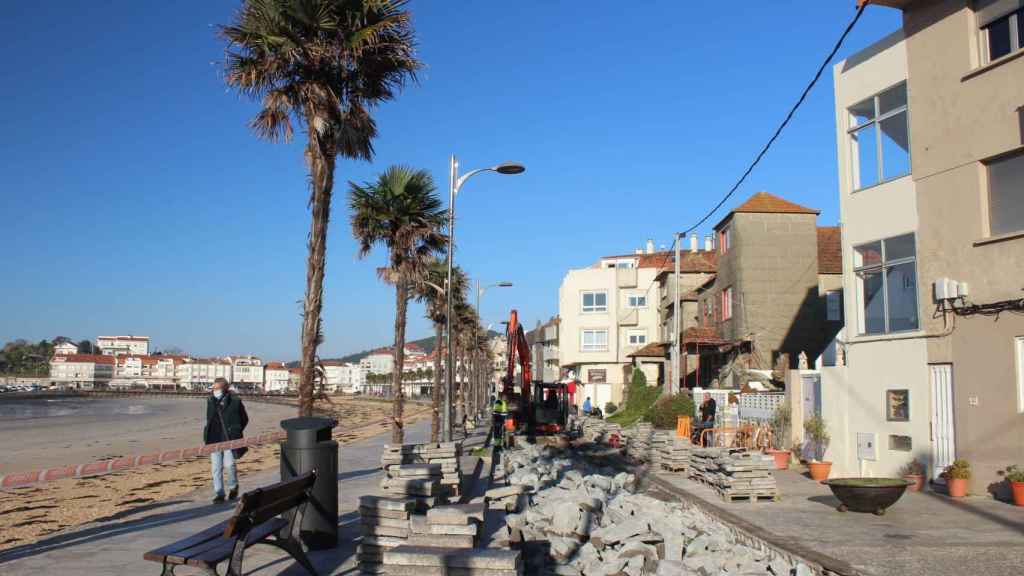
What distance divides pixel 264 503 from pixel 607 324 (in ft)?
191

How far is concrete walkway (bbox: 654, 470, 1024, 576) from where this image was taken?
30.2 feet

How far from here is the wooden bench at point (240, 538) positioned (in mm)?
5934

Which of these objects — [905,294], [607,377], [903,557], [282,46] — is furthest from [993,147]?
[607,377]

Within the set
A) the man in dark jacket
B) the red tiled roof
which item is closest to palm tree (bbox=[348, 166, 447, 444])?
the man in dark jacket

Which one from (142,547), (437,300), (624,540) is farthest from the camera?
(437,300)

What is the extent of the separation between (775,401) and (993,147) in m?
10.2

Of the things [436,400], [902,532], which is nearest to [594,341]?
[436,400]

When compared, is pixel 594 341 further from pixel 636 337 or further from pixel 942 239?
pixel 942 239

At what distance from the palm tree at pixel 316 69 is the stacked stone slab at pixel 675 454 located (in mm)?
11858

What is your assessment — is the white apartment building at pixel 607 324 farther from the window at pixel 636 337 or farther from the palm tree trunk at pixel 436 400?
the palm tree trunk at pixel 436 400

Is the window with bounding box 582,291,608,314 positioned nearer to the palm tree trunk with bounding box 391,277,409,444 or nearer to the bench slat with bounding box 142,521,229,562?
the palm tree trunk with bounding box 391,277,409,444

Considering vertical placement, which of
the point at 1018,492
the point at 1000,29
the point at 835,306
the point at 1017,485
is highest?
the point at 1000,29

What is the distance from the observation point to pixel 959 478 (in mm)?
14656

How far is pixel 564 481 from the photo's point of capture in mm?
15633
